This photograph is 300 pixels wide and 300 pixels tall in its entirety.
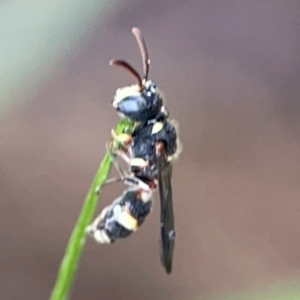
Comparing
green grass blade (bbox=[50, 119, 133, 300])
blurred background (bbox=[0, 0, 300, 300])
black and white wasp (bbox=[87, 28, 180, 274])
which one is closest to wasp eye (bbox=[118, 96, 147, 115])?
black and white wasp (bbox=[87, 28, 180, 274])

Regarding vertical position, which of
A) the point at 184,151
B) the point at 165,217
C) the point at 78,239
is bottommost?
the point at 78,239

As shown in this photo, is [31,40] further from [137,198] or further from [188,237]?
[188,237]

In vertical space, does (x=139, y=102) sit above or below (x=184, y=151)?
below

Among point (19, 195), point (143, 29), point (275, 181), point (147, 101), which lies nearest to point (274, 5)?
point (143, 29)

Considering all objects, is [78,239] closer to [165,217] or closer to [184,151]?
[165,217]

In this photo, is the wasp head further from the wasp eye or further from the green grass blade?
the green grass blade

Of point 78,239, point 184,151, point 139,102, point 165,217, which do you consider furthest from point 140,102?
point 184,151

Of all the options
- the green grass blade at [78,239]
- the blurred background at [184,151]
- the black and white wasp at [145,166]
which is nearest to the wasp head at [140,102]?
the black and white wasp at [145,166]
